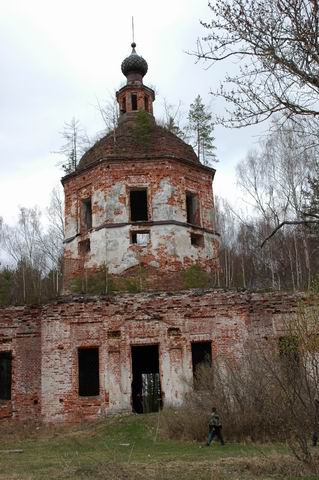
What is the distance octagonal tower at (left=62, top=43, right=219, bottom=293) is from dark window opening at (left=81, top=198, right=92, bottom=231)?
0.11 feet

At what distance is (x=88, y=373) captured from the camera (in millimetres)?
17828

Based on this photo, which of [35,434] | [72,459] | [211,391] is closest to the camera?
[72,459]

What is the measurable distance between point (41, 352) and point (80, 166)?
22.5ft

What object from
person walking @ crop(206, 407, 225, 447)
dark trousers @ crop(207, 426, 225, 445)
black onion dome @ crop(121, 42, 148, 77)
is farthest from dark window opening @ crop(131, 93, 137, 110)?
dark trousers @ crop(207, 426, 225, 445)

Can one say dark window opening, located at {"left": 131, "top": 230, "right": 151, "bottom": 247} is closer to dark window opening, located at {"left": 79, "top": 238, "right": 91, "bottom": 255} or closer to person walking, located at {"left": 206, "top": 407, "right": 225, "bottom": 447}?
dark window opening, located at {"left": 79, "top": 238, "right": 91, "bottom": 255}

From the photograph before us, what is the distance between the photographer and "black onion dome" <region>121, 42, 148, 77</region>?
2203 cm

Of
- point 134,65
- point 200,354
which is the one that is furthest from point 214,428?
point 134,65

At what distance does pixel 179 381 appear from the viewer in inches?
623

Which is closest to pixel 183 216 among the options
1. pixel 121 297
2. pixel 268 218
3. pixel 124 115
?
pixel 121 297

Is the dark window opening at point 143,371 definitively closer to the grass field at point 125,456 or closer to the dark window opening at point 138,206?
the grass field at point 125,456

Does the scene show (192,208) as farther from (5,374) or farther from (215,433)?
(215,433)

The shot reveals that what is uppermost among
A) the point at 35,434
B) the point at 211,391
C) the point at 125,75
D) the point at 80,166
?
the point at 125,75

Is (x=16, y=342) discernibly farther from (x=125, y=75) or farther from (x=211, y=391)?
(x=125, y=75)

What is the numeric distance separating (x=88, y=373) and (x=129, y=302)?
297cm
